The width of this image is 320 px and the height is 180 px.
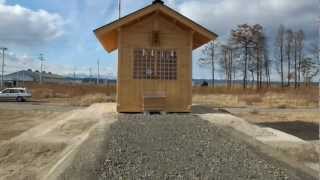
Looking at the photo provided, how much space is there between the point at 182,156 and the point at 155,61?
8.78 meters

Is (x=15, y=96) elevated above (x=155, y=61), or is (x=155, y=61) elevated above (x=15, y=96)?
(x=155, y=61)

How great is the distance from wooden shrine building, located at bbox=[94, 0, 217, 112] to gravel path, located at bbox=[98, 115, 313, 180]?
4921 mm

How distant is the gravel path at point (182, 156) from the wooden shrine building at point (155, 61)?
4.92 metres

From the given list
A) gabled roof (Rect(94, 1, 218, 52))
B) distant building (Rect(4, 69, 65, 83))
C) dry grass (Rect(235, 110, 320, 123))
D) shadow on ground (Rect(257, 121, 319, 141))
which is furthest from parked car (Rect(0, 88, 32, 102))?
distant building (Rect(4, 69, 65, 83))

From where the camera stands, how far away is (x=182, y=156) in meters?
9.47

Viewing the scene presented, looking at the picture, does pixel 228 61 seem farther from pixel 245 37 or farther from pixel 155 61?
pixel 155 61

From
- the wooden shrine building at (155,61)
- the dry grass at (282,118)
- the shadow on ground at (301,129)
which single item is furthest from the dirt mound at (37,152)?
the dry grass at (282,118)

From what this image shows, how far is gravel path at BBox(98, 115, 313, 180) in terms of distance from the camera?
8302mm

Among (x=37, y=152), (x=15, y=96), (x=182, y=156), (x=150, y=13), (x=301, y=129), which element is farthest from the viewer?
(x=15, y=96)

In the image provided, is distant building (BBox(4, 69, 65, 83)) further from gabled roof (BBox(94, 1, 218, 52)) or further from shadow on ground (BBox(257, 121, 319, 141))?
gabled roof (BBox(94, 1, 218, 52))

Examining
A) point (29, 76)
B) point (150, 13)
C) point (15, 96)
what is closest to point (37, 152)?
point (150, 13)

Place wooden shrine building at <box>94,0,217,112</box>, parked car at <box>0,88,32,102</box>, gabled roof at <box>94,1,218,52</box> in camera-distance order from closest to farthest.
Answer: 1. gabled roof at <box>94,1,218,52</box>
2. wooden shrine building at <box>94,0,217,112</box>
3. parked car at <box>0,88,32,102</box>

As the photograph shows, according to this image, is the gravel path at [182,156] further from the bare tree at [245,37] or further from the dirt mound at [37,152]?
the bare tree at [245,37]

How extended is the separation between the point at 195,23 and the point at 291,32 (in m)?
50.4
